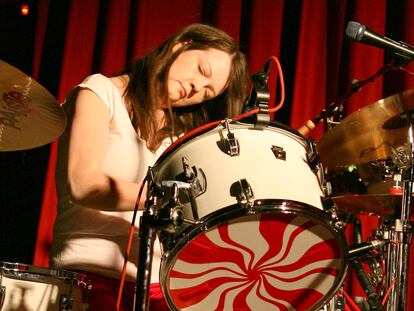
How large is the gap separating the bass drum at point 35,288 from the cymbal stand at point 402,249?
0.73 m

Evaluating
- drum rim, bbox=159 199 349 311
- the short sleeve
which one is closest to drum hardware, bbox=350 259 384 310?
drum rim, bbox=159 199 349 311

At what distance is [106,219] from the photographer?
156cm

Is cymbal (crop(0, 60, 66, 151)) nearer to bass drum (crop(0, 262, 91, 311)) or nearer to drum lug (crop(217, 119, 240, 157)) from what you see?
bass drum (crop(0, 262, 91, 311))

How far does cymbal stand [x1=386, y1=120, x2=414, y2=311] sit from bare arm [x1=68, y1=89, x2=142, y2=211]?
62 cm

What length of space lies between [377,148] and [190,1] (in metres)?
1.27

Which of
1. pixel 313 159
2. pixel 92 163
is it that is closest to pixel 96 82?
pixel 92 163

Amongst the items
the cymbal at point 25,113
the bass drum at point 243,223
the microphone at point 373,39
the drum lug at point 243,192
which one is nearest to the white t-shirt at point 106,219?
the cymbal at point 25,113

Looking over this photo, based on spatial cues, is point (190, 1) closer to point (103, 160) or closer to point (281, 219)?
point (103, 160)

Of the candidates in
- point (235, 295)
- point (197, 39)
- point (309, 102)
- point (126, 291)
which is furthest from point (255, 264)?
point (309, 102)

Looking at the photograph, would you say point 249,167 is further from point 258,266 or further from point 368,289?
point 368,289

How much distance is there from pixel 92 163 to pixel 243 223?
452mm

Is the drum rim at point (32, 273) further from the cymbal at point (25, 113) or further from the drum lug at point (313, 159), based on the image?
the drum lug at point (313, 159)

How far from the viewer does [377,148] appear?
5.14 ft

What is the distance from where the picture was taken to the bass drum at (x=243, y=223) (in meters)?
1.08
